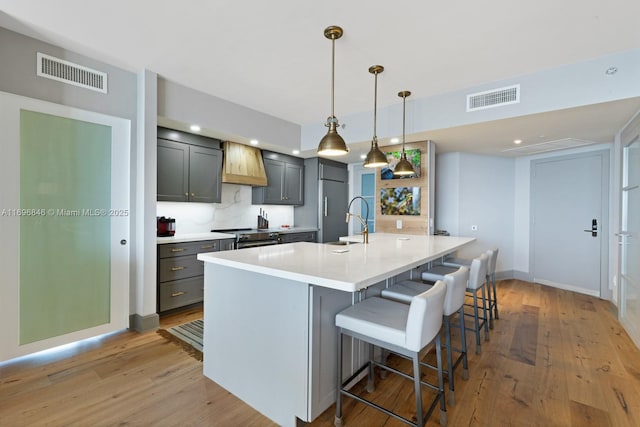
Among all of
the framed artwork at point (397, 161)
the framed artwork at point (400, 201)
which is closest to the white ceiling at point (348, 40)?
the framed artwork at point (397, 161)

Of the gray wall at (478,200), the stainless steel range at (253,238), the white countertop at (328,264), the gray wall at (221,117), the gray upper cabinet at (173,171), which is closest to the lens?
the white countertop at (328,264)

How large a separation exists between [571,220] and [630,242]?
5.97 feet

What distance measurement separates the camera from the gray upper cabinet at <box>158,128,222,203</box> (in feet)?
12.1

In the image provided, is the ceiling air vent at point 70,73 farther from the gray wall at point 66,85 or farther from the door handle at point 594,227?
the door handle at point 594,227

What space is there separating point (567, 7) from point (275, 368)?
297 cm

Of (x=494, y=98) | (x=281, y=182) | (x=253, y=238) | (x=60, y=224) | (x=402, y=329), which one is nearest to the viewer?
(x=402, y=329)

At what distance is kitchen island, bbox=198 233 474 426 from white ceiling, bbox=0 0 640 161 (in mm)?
1704

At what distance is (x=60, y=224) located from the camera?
2596 mm

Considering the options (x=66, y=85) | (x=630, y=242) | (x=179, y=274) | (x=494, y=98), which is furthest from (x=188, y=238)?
(x=630, y=242)

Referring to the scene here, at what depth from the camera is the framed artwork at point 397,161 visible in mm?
4281

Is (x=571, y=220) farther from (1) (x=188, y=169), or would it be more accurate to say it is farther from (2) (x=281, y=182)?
(1) (x=188, y=169)

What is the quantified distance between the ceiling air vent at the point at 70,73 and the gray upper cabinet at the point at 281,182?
2403 mm

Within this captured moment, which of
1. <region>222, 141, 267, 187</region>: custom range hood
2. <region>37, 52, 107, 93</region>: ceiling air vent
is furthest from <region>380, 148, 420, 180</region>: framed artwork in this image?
<region>37, 52, 107, 93</region>: ceiling air vent

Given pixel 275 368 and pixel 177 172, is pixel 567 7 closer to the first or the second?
pixel 275 368
